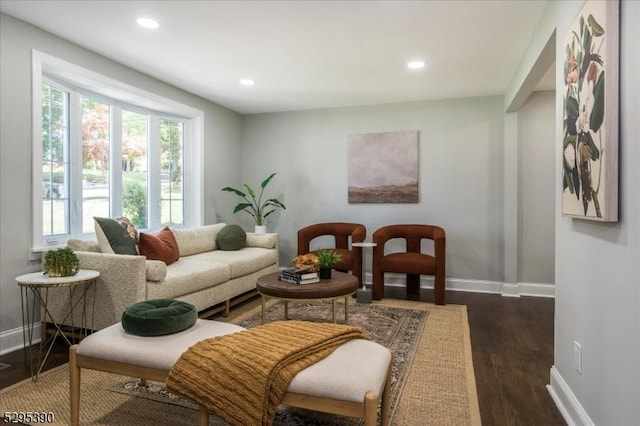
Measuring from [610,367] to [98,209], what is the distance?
4.05 meters

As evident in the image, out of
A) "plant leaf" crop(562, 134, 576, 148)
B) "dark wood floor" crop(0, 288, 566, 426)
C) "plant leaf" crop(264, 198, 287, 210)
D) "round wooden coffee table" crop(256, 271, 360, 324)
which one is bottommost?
"dark wood floor" crop(0, 288, 566, 426)

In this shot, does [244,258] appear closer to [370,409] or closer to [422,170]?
[422,170]

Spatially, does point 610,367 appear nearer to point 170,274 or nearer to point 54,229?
point 170,274

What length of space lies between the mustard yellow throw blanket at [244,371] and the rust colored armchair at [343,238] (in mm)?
2652

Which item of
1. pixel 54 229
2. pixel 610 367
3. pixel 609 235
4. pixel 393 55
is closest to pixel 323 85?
pixel 393 55

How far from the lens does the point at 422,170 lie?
16.2ft

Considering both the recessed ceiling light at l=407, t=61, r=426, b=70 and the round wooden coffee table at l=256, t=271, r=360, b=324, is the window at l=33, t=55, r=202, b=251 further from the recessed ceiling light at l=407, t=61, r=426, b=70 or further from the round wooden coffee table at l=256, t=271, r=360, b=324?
the recessed ceiling light at l=407, t=61, r=426, b=70

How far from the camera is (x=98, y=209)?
3711mm

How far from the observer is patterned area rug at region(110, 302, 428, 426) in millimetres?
1896

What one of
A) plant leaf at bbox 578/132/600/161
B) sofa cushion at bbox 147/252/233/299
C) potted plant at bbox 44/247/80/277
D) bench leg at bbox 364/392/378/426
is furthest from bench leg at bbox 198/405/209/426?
plant leaf at bbox 578/132/600/161

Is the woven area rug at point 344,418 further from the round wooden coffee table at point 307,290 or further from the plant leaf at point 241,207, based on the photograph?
the plant leaf at point 241,207

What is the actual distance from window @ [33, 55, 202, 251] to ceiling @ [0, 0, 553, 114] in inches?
18.5

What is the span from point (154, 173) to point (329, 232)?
88.6 inches

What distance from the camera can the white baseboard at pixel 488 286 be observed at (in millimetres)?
4445
